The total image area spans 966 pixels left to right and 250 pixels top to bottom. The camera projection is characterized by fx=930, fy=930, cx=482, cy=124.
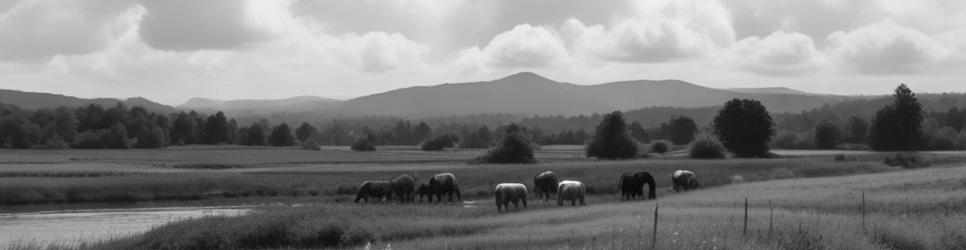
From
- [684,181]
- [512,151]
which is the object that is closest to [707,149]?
[512,151]

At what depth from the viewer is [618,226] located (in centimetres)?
2731

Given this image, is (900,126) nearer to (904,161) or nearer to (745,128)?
(745,128)

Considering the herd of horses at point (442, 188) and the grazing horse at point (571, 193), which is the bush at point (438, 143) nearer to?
the herd of horses at point (442, 188)

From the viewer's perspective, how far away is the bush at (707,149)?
97.9 meters

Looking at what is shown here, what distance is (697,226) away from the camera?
25.7 metres

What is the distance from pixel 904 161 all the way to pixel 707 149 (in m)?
21.0

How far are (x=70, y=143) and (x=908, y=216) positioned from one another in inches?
4965

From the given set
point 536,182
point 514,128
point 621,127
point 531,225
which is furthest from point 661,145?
point 531,225

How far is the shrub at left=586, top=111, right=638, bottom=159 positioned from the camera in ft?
341

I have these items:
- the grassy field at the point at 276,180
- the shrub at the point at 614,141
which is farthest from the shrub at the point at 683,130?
the grassy field at the point at 276,180

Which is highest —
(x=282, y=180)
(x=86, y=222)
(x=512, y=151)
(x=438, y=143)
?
(x=438, y=143)

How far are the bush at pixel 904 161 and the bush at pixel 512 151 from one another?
33025 millimetres

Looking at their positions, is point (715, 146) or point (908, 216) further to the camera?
point (715, 146)

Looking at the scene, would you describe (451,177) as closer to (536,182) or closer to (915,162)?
(536,182)
